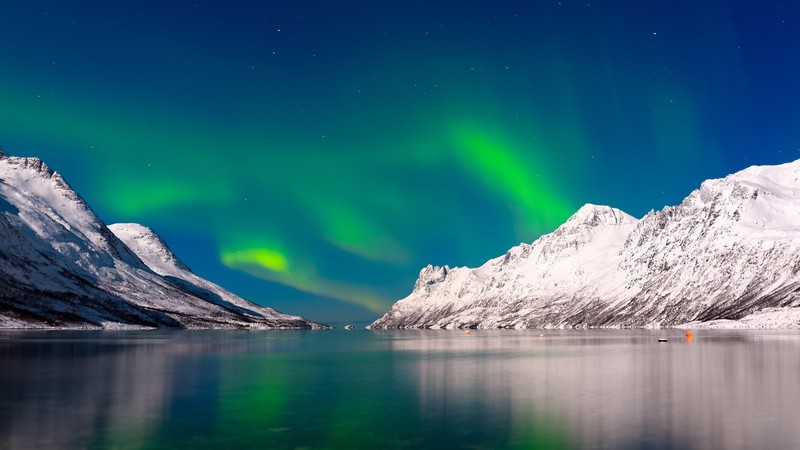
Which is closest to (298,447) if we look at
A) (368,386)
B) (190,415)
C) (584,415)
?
(190,415)

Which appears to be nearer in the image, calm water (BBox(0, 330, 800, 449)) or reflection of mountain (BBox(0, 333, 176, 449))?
calm water (BBox(0, 330, 800, 449))

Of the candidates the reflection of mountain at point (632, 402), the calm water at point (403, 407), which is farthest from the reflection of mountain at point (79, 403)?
the reflection of mountain at point (632, 402)

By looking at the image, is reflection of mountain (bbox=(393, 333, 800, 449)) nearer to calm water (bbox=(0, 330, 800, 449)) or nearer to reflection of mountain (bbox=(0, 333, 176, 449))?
calm water (bbox=(0, 330, 800, 449))

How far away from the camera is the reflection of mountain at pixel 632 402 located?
103 feet

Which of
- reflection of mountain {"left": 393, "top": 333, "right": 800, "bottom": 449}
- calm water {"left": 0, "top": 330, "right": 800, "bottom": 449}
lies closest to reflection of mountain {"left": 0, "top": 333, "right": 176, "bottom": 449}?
calm water {"left": 0, "top": 330, "right": 800, "bottom": 449}

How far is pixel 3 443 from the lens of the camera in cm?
2888

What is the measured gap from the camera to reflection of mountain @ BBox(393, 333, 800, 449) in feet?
103

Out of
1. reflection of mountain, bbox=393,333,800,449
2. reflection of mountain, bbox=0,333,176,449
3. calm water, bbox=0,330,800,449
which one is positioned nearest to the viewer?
calm water, bbox=0,330,800,449

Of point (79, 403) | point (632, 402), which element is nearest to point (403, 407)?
point (632, 402)

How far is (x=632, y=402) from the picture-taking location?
43344 millimetres

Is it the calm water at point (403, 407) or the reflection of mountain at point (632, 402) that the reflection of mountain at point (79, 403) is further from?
the reflection of mountain at point (632, 402)

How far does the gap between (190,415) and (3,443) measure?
11.0 meters

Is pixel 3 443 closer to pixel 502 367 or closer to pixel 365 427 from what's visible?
pixel 365 427

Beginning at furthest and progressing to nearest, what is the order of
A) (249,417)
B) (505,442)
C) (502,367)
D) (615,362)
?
1. (615,362)
2. (502,367)
3. (249,417)
4. (505,442)
